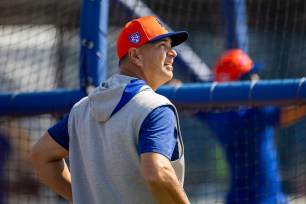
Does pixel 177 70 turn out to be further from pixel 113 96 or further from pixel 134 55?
pixel 113 96

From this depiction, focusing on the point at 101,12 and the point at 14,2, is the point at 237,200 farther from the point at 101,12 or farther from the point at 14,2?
the point at 14,2

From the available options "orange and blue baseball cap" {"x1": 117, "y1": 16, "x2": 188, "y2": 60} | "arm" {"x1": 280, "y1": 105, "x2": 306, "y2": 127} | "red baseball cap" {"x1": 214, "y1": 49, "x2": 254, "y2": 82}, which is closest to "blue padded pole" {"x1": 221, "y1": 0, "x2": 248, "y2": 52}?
"red baseball cap" {"x1": 214, "y1": 49, "x2": 254, "y2": 82}

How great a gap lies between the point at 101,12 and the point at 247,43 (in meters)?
1.61

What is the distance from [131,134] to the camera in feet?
9.03

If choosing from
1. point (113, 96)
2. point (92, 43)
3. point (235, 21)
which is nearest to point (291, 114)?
point (235, 21)

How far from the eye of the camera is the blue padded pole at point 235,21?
5375 mm

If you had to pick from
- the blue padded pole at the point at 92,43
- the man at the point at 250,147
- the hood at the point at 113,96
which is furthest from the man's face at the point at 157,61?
the man at the point at 250,147

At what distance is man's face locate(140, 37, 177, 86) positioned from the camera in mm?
2996

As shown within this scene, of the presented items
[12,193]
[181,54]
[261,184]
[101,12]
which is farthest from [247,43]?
[12,193]

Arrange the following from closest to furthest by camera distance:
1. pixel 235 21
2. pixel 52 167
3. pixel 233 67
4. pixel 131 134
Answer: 1. pixel 131 134
2. pixel 52 167
3. pixel 235 21
4. pixel 233 67

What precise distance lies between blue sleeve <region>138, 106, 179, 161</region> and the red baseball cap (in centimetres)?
270

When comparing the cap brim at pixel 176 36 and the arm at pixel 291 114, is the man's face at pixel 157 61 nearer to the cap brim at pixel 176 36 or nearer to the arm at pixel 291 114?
the cap brim at pixel 176 36

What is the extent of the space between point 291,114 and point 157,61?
2.29m

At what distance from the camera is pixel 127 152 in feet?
9.11
